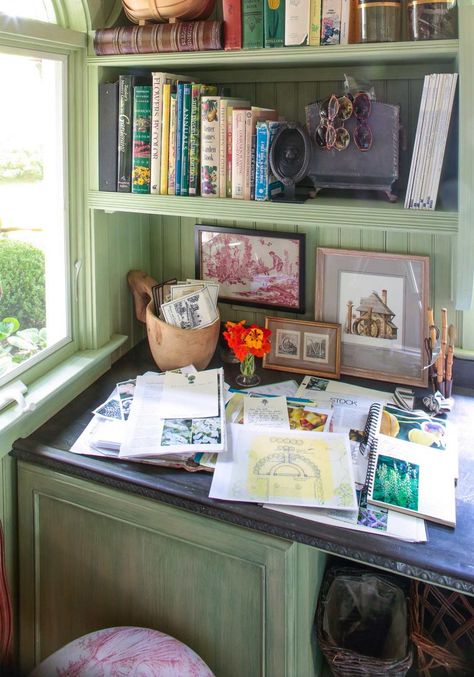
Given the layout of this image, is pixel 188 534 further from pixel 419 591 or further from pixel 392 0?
pixel 392 0

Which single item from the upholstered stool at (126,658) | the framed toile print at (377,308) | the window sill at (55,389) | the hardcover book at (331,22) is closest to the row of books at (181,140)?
the hardcover book at (331,22)

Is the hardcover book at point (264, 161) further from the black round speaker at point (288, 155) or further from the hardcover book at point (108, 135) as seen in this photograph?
the hardcover book at point (108, 135)

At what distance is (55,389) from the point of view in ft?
5.02

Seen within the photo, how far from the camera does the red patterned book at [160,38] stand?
143cm

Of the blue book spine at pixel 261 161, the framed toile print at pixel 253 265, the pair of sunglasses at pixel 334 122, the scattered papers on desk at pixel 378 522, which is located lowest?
the scattered papers on desk at pixel 378 522

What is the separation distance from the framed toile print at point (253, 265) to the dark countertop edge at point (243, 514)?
0.75 metres

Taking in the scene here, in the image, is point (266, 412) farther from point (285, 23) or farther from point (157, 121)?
point (285, 23)

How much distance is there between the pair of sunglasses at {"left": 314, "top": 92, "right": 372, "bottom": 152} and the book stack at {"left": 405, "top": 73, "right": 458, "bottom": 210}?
0.47 ft

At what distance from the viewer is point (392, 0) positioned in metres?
1.30

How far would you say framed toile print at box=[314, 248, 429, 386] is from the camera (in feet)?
5.47

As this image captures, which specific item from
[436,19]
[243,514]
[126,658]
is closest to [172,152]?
A: [436,19]

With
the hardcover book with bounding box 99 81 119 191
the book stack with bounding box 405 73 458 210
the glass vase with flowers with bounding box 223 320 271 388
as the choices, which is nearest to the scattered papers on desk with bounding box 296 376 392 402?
the glass vase with flowers with bounding box 223 320 271 388

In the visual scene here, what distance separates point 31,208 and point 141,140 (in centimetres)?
33

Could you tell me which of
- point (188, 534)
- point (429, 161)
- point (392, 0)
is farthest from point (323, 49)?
point (188, 534)
